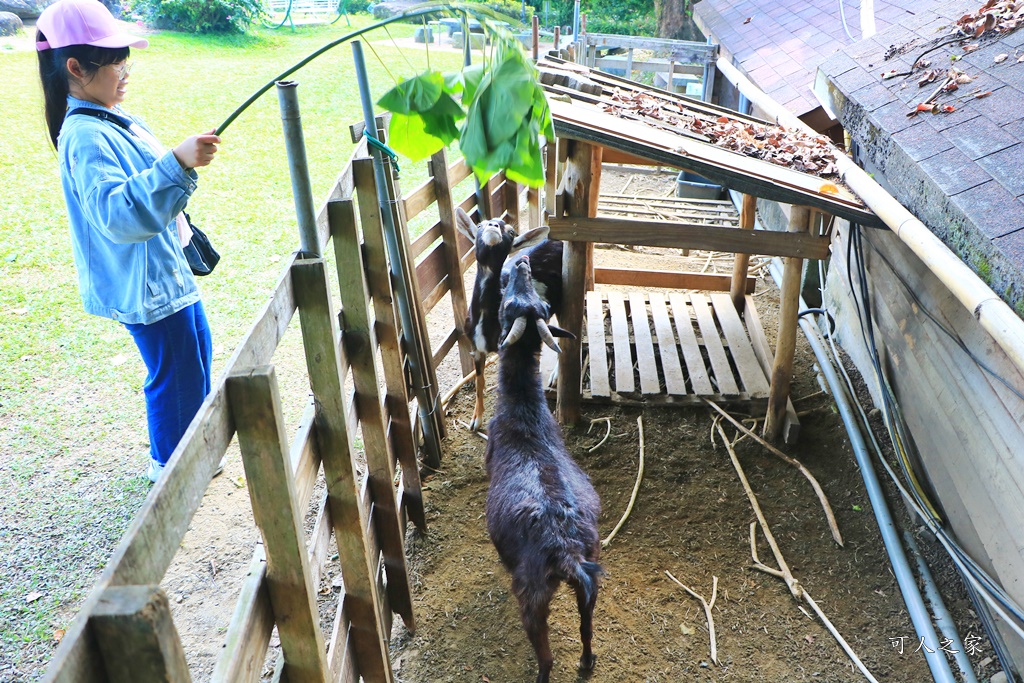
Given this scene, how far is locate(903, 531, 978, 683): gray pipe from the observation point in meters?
3.33

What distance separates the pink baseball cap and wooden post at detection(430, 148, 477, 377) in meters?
2.14

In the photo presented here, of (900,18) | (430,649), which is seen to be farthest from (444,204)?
(900,18)

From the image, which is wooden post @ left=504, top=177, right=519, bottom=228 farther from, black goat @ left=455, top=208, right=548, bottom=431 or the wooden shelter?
black goat @ left=455, top=208, right=548, bottom=431

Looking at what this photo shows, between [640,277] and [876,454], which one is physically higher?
[640,277]

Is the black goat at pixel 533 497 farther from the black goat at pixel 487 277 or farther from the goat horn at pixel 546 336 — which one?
the black goat at pixel 487 277

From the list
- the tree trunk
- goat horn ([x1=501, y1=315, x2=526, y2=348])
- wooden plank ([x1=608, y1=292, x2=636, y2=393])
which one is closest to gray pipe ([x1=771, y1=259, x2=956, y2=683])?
wooden plank ([x1=608, y1=292, x2=636, y2=393])

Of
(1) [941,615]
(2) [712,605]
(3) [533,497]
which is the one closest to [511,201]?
(3) [533,497]

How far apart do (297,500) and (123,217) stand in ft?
6.25

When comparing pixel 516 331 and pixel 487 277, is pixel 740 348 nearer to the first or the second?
pixel 487 277

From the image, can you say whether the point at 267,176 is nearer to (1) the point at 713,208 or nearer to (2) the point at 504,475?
(1) the point at 713,208

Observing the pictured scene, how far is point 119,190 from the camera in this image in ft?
9.61

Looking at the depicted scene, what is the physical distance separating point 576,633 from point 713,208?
6.71 meters

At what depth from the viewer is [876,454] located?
4918 mm

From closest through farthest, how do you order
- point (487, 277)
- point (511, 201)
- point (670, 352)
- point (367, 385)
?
point (367, 385) < point (487, 277) < point (670, 352) < point (511, 201)
